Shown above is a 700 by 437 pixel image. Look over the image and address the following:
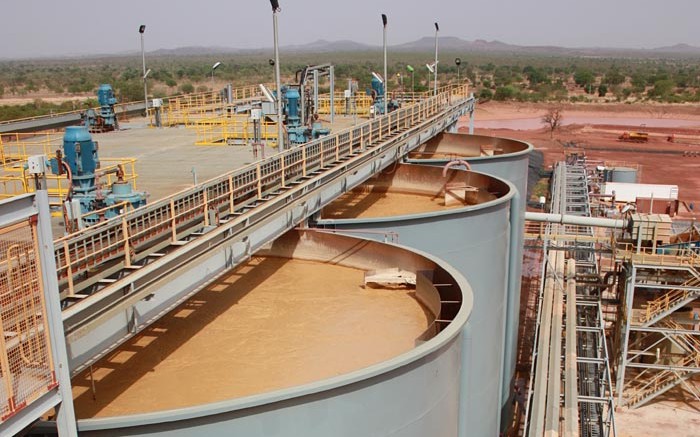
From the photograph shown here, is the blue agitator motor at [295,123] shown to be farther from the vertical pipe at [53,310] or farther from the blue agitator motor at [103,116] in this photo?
the vertical pipe at [53,310]

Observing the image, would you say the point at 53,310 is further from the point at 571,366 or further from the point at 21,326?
the point at 571,366

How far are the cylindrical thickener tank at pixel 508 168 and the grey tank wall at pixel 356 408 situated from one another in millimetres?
8554

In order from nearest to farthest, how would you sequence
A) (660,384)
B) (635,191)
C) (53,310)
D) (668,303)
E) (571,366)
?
(53,310) < (571,366) < (668,303) < (660,384) < (635,191)

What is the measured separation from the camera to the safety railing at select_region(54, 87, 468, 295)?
741 centimetres

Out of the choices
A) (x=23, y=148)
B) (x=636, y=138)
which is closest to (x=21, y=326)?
(x=23, y=148)

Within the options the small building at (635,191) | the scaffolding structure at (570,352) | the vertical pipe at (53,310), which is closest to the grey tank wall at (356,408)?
the vertical pipe at (53,310)

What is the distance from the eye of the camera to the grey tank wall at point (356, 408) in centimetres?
626

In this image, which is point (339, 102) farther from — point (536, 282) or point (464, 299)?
point (464, 299)

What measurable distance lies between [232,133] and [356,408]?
1773cm

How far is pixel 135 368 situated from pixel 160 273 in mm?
1543

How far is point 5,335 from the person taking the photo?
5.29 metres

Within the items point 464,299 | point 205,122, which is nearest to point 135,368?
point 464,299

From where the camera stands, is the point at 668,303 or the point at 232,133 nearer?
the point at 668,303

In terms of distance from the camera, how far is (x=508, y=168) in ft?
68.3
